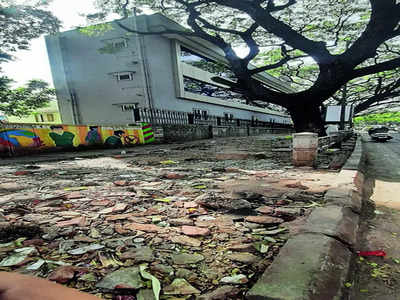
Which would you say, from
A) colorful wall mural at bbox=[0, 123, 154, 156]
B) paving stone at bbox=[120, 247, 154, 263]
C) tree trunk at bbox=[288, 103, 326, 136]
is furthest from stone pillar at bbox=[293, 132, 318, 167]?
colorful wall mural at bbox=[0, 123, 154, 156]

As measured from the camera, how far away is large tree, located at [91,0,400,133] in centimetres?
698

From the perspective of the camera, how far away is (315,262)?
3.99ft

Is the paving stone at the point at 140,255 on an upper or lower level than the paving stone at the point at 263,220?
upper

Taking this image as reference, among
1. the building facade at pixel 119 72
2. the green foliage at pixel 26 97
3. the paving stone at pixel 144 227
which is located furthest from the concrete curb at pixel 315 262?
the green foliage at pixel 26 97

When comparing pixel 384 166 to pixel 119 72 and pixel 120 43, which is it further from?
pixel 120 43

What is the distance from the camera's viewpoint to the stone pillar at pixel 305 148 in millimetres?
4418

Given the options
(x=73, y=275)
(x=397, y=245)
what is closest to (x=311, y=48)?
(x=397, y=245)

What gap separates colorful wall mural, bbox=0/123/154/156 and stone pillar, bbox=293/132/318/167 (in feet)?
28.8

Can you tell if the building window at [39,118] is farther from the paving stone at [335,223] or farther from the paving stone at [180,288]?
the paving stone at [335,223]

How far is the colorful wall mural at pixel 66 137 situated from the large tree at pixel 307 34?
518 centimetres

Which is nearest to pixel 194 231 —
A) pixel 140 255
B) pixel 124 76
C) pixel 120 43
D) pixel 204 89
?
pixel 140 255

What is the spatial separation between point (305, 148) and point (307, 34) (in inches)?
528

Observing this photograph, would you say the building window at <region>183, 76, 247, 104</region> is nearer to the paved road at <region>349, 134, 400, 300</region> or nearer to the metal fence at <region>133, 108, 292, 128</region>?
the metal fence at <region>133, 108, 292, 128</region>

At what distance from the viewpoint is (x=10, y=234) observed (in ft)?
5.41
